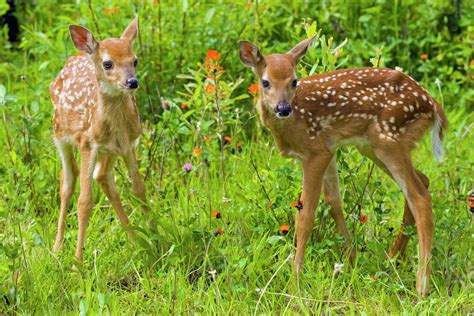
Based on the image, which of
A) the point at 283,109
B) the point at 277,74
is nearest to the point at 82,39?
the point at 277,74

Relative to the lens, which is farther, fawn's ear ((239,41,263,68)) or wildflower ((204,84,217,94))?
wildflower ((204,84,217,94))

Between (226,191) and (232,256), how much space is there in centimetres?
110

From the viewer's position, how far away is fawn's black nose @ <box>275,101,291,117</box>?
17.4ft

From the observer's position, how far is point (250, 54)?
5617mm

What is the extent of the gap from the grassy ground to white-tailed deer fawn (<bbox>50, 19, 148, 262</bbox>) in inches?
7.5

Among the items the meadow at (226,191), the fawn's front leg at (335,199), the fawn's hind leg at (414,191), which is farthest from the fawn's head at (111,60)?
the fawn's hind leg at (414,191)

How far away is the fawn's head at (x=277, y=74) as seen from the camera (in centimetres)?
539

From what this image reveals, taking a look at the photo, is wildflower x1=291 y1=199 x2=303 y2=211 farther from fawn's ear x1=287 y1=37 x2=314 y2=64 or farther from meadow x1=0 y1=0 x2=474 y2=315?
fawn's ear x1=287 y1=37 x2=314 y2=64

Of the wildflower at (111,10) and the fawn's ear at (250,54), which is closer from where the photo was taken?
the fawn's ear at (250,54)

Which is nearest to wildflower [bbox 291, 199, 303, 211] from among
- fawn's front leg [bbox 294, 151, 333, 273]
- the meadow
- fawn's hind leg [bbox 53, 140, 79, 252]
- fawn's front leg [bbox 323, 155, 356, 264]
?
fawn's front leg [bbox 294, 151, 333, 273]

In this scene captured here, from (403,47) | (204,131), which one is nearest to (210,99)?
(204,131)

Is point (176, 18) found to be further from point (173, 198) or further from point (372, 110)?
point (372, 110)

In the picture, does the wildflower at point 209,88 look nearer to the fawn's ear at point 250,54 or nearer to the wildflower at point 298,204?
the fawn's ear at point 250,54

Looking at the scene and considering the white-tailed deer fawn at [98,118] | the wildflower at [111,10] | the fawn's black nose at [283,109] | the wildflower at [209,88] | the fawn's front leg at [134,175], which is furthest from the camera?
the wildflower at [111,10]
